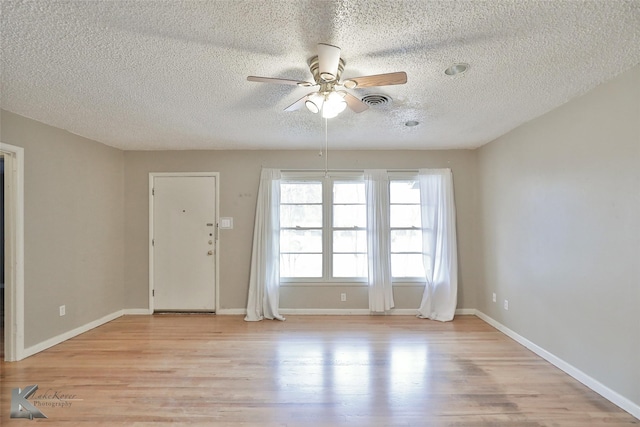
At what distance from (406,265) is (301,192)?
188 cm

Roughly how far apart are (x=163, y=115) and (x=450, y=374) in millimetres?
3625

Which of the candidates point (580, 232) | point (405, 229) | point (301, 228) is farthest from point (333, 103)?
point (405, 229)

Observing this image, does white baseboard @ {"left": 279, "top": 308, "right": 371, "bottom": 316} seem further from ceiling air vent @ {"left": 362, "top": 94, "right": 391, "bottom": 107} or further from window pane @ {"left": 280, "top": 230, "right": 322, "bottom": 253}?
ceiling air vent @ {"left": 362, "top": 94, "right": 391, "bottom": 107}

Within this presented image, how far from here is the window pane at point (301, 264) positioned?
4477 mm

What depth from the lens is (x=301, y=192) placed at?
4.54 m

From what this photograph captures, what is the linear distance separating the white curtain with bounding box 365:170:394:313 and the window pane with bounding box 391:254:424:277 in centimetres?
14

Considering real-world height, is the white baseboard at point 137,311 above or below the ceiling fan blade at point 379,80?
below

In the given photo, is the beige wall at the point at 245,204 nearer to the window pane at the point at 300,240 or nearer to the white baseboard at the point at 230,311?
the white baseboard at the point at 230,311

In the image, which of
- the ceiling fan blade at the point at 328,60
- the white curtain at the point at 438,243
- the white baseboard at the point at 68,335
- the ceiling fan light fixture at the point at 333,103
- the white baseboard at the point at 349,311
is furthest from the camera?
the white baseboard at the point at 349,311

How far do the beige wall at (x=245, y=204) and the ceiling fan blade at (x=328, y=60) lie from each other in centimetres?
258

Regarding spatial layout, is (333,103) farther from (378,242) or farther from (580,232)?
(378,242)

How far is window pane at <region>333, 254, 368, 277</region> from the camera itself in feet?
14.6

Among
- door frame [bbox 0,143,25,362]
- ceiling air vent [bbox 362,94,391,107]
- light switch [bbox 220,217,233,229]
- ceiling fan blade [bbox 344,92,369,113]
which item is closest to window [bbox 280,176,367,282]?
light switch [bbox 220,217,233,229]

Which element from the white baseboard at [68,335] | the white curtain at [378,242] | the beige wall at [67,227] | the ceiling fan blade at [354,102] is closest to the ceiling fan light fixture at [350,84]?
the ceiling fan blade at [354,102]
